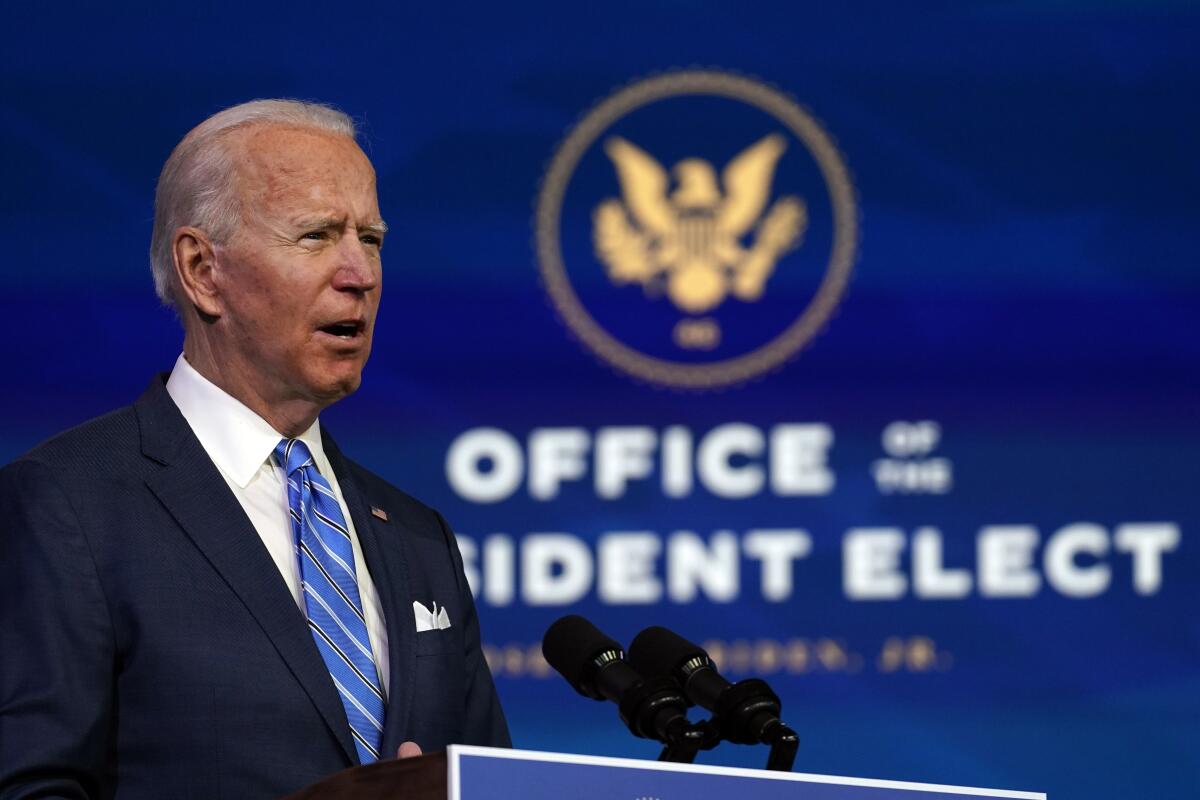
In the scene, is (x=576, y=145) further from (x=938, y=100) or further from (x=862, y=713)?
(x=862, y=713)

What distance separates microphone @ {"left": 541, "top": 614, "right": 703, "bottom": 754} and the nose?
1.59 feet

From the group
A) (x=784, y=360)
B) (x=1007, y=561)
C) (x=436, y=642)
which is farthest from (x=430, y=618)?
(x=1007, y=561)

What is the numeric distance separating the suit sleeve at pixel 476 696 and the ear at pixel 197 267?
481 mm

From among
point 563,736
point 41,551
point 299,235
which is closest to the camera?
point 41,551

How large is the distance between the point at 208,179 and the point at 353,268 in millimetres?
217

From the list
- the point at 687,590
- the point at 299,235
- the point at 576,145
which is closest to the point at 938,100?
the point at 576,145

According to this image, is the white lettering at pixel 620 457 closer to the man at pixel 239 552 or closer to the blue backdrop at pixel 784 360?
the blue backdrop at pixel 784 360

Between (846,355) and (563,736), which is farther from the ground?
(846,355)

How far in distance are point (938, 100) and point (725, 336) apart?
739mm

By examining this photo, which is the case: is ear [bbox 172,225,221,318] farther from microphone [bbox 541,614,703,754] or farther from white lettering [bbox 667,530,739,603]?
white lettering [bbox 667,530,739,603]

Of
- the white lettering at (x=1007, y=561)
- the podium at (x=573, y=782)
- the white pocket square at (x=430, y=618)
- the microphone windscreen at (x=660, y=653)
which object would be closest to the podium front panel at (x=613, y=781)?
the podium at (x=573, y=782)

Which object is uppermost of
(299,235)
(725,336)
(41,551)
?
(725,336)

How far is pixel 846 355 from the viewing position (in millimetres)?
3816

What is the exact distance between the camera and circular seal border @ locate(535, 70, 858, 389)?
12.4 ft
